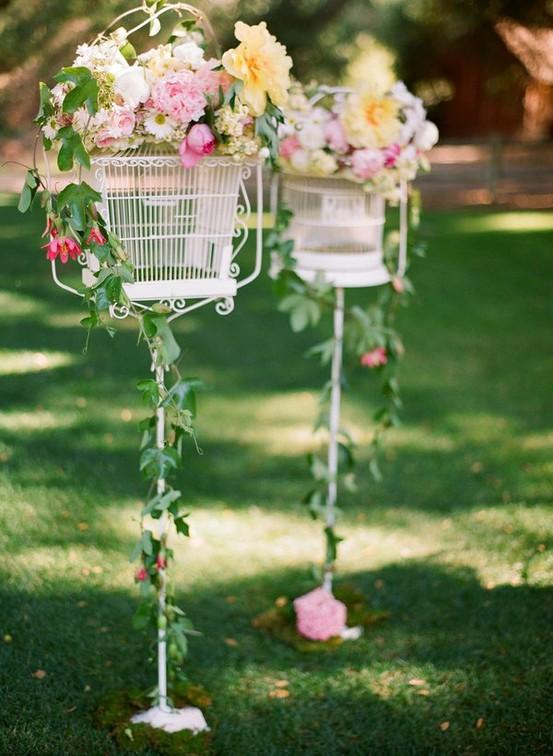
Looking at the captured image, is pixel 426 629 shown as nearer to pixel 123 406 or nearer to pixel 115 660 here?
pixel 115 660

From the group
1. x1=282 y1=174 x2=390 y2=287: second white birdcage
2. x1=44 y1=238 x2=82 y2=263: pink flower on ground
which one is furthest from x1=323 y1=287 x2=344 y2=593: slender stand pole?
x1=44 y1=238 x2=82 y2=263: pink flower on ground

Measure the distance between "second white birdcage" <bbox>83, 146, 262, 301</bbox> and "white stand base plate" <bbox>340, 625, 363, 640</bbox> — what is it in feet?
5.45

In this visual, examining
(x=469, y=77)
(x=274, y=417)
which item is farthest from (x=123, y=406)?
(x=469, y=77)

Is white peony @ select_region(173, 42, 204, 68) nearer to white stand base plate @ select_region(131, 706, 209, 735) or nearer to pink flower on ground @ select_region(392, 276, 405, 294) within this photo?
pink flower on ground @ select_region(392, 276, 405, 294)

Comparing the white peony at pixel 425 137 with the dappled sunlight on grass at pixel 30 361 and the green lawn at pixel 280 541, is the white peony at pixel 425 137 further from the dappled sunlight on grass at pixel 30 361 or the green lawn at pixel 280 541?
the dappled sunlight on grass at pixel 30 361

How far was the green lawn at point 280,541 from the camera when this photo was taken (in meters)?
3.13

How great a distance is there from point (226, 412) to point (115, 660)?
2930 millimetres

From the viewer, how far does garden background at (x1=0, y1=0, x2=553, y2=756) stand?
317 cm

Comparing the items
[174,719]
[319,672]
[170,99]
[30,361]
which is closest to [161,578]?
[174,719]

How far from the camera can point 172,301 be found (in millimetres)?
2590

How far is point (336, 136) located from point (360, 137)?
0.10m

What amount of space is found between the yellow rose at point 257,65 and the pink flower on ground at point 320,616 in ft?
6.55

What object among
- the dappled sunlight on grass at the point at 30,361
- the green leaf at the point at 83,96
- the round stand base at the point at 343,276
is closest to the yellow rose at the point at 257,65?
the green leaf at the point at 83,96

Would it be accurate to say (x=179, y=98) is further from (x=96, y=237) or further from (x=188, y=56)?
(x=96, y=237)
